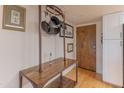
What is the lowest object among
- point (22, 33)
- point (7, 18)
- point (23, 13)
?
point (22, 33)

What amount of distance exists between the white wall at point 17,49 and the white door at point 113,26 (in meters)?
1.88

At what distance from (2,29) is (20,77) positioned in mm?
674

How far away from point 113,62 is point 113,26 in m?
0.89

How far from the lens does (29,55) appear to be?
1693 millimetres

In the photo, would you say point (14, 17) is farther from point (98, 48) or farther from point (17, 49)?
point (98, 48)

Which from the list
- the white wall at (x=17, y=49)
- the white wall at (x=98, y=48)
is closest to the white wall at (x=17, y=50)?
the white wall at (x=17, y=49)

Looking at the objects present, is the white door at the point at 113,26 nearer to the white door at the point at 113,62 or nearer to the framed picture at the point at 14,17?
the white door at the point at 113,62

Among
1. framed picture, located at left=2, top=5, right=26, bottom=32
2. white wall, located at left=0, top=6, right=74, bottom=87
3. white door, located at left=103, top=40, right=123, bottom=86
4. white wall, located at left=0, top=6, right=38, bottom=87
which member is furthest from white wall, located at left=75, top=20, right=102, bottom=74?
framed picture, located at left=2, top=5, right=26, bottom=32

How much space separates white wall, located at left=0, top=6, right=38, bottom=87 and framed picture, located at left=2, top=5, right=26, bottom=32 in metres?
0.05

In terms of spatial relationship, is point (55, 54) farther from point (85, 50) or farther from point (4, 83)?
point (85, 50)

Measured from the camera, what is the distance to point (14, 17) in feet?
4.61

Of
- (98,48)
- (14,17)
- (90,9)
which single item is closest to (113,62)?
(98,48)

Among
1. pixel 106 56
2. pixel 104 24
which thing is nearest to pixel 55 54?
pixel 106 56

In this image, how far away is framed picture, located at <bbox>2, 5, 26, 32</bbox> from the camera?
1.30 meters
